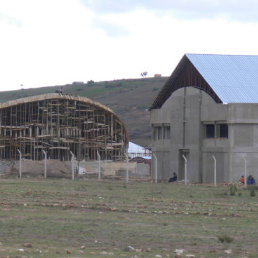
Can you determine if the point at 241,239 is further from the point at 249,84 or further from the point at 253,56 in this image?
the point at 253,56

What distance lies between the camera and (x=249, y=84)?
189ft

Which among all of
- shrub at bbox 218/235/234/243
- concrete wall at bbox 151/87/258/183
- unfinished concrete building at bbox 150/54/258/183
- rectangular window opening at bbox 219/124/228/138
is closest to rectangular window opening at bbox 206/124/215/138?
unfinished concrete building at bbox 150/54/258/183

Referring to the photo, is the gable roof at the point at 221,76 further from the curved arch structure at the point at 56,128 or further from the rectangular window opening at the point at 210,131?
the curved arch structure at the point at 56,128

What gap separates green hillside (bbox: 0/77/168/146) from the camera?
13832cm

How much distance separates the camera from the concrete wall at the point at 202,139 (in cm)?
5406

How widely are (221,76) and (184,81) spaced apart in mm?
3766

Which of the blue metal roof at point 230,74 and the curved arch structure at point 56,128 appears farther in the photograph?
the curved arch structure at point 56,128

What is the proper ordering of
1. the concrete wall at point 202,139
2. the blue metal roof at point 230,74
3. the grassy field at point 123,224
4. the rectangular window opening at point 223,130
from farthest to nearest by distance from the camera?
the blue metal roof at point 230,74, the rectangular window opening at point 223,130, the concrete wall at point 202,139, the grassy field at point 123,224

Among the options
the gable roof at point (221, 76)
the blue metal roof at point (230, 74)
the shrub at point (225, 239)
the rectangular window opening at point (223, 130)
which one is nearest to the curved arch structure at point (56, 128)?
the gable roof at point (221, 76)

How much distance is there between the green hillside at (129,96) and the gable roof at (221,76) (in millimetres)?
62897

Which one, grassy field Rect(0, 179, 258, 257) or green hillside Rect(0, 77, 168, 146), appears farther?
green hillside Rect(0, 77, 168, 146)

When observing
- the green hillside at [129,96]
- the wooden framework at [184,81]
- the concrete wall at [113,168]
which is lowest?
the concrete wall at [113,168]

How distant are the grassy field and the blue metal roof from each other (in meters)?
17.2

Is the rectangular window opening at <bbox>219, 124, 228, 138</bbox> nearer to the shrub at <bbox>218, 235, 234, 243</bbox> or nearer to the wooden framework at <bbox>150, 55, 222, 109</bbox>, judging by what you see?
the wooden framework at <bbox>150, 55, 222, 109</bbox>
